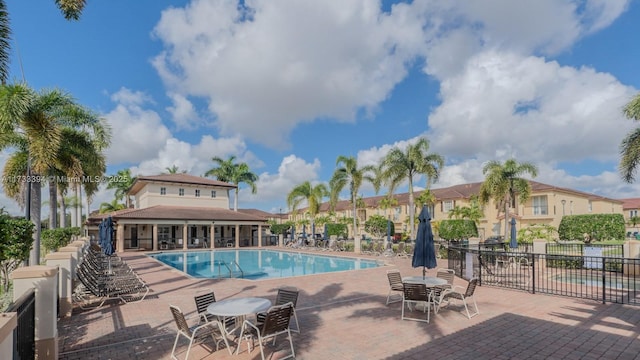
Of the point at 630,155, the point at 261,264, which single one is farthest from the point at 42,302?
the point at 630,155

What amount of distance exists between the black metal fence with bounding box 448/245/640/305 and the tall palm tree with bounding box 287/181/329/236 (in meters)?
23.6

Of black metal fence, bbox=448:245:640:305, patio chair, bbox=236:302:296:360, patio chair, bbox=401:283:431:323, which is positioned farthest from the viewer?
black metal fence, bbox=448:245:640:305

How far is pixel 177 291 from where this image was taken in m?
11.9

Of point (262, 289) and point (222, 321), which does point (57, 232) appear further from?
point (222, 321)

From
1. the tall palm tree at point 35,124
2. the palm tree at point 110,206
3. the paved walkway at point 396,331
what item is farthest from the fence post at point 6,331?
the palm tree at point 110,206

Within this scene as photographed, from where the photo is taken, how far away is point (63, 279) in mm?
8586

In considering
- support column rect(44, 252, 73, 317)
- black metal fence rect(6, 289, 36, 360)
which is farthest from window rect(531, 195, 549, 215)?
black metal fence rect(6, 289, 36, 360)

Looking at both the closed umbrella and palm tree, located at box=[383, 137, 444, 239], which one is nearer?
the closed umbrella

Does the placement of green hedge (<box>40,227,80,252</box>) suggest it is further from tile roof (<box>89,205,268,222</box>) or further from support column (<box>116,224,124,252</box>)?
support column (<box>116,224,124,252</box>)

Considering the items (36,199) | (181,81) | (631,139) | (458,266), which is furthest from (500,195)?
(36,199)

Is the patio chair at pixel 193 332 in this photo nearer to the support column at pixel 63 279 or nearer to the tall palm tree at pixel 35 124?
the support column at pixel 63 279

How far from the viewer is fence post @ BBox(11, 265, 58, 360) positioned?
204 inches

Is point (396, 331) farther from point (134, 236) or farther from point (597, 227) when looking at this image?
point (134, 236)

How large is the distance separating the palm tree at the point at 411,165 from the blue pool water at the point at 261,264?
7.31 metres
